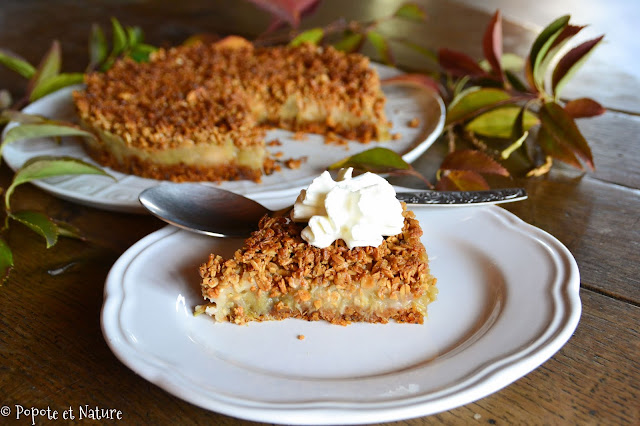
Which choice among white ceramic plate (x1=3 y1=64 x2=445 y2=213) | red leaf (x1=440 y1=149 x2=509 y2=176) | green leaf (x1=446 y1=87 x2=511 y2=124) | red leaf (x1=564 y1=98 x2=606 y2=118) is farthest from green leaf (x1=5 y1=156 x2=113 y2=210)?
red leaf (x1=564 y1=98 x2=606 y2=118)

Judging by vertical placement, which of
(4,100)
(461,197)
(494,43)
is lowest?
(4,100)

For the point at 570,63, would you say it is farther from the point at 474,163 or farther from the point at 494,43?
the point at 474,163

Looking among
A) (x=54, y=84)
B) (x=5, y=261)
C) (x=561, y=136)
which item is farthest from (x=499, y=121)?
(x=54, y=84)

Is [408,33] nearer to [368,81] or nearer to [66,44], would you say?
[368,81]

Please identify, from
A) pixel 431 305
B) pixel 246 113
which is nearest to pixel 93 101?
pixel 246 113

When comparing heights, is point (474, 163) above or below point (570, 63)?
below

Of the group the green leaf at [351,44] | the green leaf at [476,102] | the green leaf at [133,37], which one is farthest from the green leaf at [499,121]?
the green leaf at [133,37]

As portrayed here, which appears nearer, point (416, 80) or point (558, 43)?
point (558, 43)
